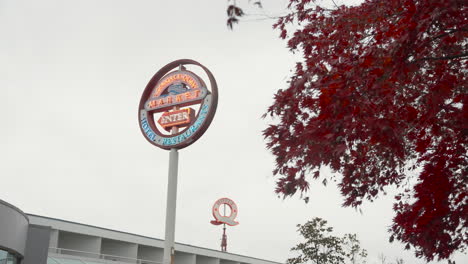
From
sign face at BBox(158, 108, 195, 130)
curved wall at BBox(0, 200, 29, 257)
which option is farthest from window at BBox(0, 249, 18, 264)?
sign face at BBox(158, 108, 195, 130)

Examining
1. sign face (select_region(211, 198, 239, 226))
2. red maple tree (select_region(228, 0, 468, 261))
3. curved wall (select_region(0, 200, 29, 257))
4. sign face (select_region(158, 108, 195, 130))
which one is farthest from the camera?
sign face (select_region(211, 198, 239, 226))

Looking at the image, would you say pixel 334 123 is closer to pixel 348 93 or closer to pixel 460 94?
pixel 348 93

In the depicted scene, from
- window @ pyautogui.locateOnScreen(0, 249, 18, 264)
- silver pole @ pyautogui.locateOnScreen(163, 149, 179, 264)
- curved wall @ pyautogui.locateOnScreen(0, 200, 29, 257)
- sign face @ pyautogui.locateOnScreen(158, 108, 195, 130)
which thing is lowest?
window @ pyautogui.locateOnScreen(0, 249, 18, 264)

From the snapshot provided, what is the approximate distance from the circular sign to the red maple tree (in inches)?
673

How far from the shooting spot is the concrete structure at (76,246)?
18.9 meters

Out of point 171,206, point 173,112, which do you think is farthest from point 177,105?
point 171,206

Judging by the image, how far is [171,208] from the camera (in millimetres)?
27703

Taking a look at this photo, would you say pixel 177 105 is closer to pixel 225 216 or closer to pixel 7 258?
pixel 7 258

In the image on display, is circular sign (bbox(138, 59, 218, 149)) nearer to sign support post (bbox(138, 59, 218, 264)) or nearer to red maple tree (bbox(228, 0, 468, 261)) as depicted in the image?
sign support post (bbox(138, 59, 218, 264))

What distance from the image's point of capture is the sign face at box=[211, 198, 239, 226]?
53969 mm

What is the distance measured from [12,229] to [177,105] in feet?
42.5

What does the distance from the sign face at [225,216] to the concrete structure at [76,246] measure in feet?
11.1

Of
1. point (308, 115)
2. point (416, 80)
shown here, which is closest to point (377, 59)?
point (416, 80)

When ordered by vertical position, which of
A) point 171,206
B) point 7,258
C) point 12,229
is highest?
point 171,206
